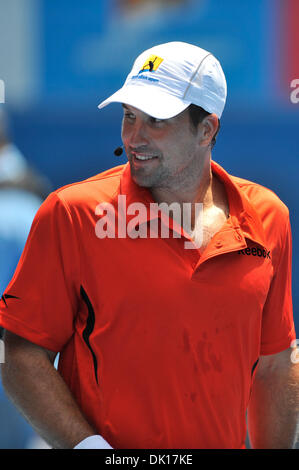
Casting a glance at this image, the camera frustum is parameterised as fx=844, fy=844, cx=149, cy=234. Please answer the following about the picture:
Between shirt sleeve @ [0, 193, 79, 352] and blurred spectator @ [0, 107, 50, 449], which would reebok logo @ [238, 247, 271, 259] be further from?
blurred spectator @ [0, 107, 50, 449]

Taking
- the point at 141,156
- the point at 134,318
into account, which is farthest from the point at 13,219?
the point at 134,318

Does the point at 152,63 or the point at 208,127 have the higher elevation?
the point at 152,63

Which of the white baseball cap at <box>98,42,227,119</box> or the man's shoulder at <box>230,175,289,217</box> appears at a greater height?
the white baseball cap at <box>98,42,227,119</box>

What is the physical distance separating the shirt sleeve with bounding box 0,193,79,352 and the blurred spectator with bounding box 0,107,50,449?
1839mm

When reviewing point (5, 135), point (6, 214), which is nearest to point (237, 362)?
point (6, 214)

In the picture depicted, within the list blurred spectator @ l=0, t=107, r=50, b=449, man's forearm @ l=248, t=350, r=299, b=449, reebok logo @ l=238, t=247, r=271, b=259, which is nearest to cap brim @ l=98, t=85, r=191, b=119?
reebok logo @ l=238, t=247, r=271, b=259

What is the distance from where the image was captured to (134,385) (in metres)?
2.37

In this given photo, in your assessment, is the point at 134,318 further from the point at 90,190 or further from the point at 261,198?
the point at 261,198

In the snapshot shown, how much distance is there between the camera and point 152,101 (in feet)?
7.96

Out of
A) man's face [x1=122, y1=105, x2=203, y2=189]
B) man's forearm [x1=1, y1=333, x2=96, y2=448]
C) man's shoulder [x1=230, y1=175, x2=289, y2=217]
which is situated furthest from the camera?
man's shoulder [x1=230, y1=175, x2=289, y2=217]

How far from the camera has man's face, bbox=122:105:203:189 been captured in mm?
2457

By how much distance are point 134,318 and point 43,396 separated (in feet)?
1.11

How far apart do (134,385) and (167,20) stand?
8919 millimetres
